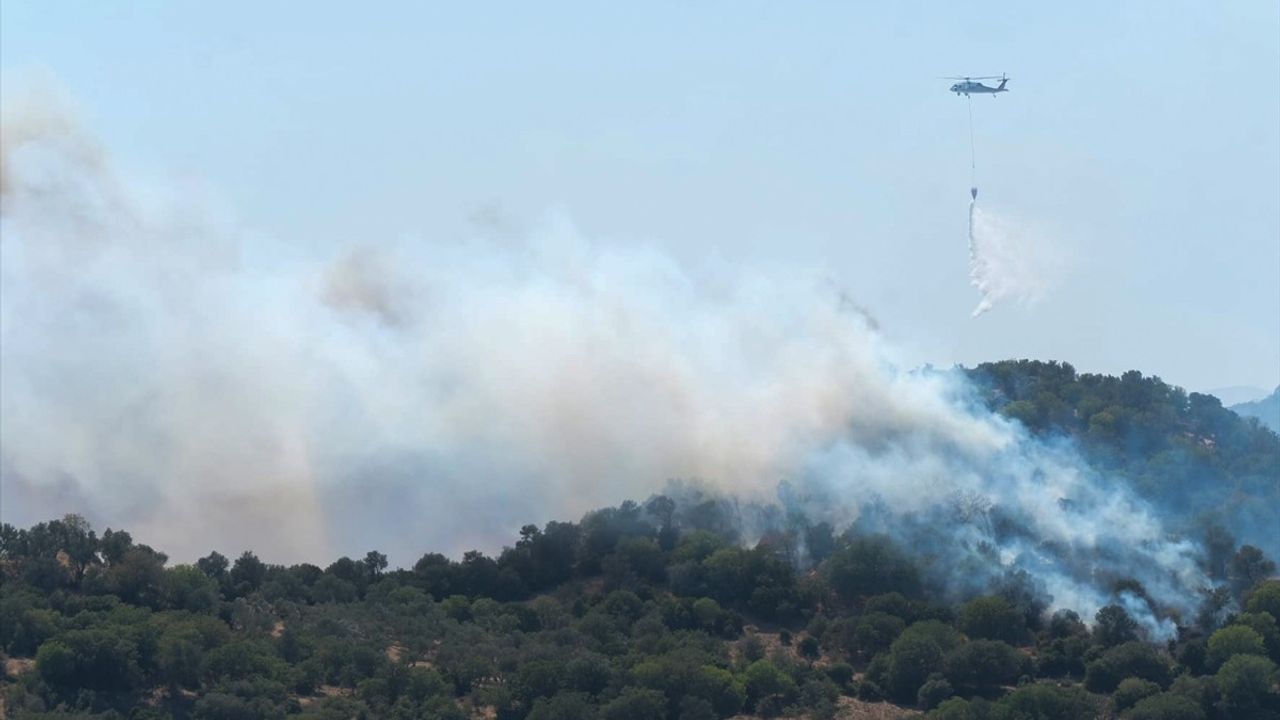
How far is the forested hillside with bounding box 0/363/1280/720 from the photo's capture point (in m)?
84.9

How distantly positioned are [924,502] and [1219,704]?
74.4 ft

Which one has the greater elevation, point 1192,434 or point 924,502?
point 1192,434

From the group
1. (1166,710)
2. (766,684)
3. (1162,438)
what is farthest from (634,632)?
(1162,438)

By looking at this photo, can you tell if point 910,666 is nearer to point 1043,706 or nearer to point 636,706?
point 1043,706

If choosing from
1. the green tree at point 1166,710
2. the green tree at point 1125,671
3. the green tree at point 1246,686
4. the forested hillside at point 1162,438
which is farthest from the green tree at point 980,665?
the forested hillside at point 1162,438

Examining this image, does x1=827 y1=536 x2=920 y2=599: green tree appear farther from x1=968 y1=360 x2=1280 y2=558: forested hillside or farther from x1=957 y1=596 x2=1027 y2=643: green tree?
x1=968 y1=360 x2=1280 y2=558: forested hillside

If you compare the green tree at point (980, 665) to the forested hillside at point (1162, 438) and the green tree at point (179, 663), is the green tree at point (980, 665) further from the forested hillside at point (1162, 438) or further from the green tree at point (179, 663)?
the green tree at point (179, 663)

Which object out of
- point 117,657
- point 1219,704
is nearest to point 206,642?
point 117,657

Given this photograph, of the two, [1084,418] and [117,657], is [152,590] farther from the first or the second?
[1084,418]

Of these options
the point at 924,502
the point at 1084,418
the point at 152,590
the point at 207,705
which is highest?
the point at 1084,418

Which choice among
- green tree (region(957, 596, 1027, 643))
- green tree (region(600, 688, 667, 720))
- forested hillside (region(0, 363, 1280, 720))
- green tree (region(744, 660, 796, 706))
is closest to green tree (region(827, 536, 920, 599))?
forested hillside (region(0, 363, 1280, 720))

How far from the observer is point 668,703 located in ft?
283

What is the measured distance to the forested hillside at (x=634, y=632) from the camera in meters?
84.9

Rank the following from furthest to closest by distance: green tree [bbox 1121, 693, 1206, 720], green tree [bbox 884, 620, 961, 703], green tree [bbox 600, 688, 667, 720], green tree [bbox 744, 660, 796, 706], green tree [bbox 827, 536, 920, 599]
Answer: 1. green tree [bbox 827, 536, 920, 599]
2. green tree [bbox 884, 620, 961, 703]
3. green tree [bbox 744, 660, 796, 706]
4. green tree [bbox 1121, 693, 1206, 720]
5. green tree [bbox 600, 688, 667, 720]
